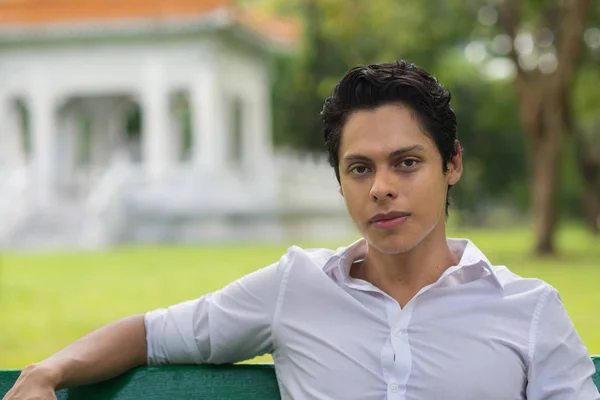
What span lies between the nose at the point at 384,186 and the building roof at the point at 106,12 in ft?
61.8

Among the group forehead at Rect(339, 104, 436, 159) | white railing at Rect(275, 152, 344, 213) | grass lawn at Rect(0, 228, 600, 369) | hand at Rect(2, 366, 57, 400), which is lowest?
white railing at Rect(275, 152, 344, 213)

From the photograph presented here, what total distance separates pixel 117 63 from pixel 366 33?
7505 mm

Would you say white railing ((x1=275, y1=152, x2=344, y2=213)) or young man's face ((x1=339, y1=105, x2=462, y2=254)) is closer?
young man's face ((x1=339, y1=105, x2=462, y2=254))

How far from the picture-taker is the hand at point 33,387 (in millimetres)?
2109

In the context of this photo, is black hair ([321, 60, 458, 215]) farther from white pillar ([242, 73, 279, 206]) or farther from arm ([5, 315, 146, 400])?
white pillar ([242, 73, 279, 206])

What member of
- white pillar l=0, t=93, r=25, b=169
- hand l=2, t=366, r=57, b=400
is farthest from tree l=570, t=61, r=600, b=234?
hand l=2, t=366, r=57, b=400

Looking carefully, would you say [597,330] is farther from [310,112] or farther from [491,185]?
[491,185]

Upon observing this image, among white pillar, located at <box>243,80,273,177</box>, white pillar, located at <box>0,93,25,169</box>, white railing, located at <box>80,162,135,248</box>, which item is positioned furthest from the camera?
white pillar, located at <box>243,80,273,177</box>

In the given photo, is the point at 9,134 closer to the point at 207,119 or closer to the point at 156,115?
the point at 156,115

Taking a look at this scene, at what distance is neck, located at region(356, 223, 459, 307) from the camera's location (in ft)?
7.52

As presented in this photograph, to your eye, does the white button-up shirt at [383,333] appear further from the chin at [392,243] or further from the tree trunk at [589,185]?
the tree trunk at [589,185]

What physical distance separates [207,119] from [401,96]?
65.3 feet

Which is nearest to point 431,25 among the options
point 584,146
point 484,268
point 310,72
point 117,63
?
point 584,146

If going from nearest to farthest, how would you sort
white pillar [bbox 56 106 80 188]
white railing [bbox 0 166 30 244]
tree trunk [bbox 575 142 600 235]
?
white railing [bbox 0 166 30 244] < tree trunk [bbox 575 142 600 235] < white pillar [bbox 56 106 80 188]
